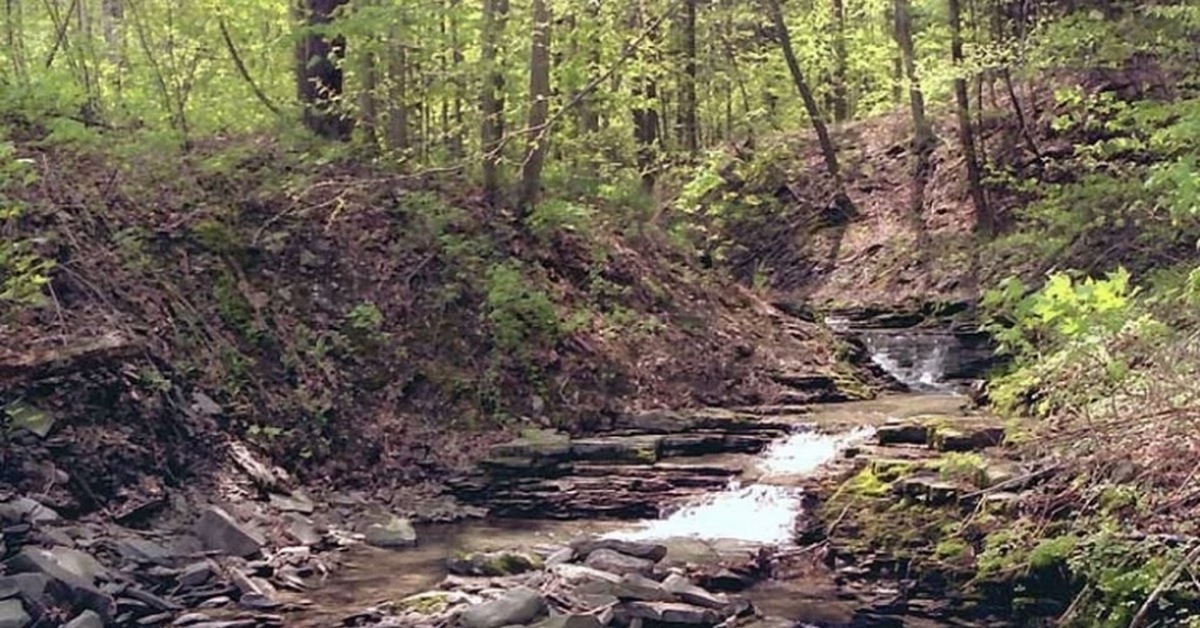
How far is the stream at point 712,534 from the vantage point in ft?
26.2

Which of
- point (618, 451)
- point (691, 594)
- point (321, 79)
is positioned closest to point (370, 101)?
point (321, 79)

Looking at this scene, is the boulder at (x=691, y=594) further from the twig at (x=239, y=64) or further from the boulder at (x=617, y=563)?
the twig at (x=239, y=64)

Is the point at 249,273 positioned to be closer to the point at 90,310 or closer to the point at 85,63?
the point at 90,310

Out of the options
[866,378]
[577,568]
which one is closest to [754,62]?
[866,378]

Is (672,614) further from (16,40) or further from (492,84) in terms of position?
(16,40)

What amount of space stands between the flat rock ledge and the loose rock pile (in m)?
1.88

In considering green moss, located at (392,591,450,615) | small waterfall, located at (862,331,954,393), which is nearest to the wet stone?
green moss, located at (392,591,450,615)

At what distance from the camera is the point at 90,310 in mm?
9867

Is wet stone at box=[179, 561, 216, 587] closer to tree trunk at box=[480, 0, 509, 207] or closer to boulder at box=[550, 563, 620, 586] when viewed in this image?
boulder at box=[550, 563, 620, 586]

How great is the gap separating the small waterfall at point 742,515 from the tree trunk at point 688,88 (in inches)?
338

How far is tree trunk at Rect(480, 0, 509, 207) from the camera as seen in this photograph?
13328 millimetres

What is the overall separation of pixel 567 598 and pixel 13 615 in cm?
320

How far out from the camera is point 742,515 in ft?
33.6

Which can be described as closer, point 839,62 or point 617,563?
point 617,563
